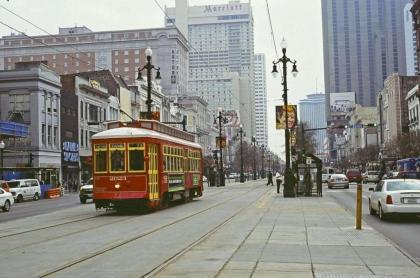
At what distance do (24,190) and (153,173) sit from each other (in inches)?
1089

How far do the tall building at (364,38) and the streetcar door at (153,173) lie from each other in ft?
164

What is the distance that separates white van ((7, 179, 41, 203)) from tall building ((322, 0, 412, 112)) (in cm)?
4043

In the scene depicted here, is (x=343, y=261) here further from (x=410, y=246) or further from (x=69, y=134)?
(x=69, y=134)

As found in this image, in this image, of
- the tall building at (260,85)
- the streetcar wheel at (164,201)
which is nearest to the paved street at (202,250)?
the streetcar wheel at (164,201)

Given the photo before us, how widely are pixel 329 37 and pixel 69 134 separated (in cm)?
4442

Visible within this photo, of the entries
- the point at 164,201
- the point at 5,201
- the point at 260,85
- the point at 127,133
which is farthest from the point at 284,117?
the point at 260,85

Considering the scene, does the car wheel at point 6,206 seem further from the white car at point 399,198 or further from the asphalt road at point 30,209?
the white car at point 399,198

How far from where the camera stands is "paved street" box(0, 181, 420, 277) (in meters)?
10.2

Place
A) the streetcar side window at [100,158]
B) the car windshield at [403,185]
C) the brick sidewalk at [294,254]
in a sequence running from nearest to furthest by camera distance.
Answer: the brick sidewalk at [294,254], the car windshield at [403,185], the streetcar side window at [100,158]

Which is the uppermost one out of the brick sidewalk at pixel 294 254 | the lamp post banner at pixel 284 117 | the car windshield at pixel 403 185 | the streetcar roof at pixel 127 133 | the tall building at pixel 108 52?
the tall building at pixel 108 52

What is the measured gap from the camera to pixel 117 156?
25.0m

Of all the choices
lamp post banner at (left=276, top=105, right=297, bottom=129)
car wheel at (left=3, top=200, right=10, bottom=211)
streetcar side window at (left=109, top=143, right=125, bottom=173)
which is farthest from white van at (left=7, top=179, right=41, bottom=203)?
streetcar side window at (left=109, top=143, right=125, bottom=173)

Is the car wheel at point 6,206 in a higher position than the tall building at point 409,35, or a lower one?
lower

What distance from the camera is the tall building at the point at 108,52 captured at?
141 m
